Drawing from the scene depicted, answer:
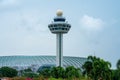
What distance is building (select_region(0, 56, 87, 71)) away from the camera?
4751 inches

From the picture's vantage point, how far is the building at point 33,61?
120669 millimetres

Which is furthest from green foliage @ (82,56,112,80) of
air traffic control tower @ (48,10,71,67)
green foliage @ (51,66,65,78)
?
air traffic control tower @ (48,10,71,67)

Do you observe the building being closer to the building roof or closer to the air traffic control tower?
the building roof

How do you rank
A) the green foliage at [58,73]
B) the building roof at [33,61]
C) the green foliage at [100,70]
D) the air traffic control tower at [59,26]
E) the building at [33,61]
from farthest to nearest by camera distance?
the building roof at [33,61]
the building at [33,61]
the air traffic control tower at [59,26]
the green foliage at [58,73]
the green foliage at [100,70]

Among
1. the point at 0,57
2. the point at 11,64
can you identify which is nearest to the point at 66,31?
the point at 11,64

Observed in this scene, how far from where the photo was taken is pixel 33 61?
417 feet

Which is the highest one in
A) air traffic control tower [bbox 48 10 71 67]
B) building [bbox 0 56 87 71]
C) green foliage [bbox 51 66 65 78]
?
air traffic control tower [bbox 48 10 71 67]

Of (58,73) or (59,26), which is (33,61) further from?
(58,73)

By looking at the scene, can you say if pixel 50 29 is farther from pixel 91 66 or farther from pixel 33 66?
pixel 91 66

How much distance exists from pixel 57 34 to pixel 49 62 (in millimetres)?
25351

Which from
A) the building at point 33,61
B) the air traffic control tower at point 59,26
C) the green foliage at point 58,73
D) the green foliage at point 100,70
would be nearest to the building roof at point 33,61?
the building at point 33,61

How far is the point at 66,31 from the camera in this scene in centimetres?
10175

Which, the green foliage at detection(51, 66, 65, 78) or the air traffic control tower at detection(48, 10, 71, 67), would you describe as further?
the air traffic control tower at detection(48, 10, 71, 67)

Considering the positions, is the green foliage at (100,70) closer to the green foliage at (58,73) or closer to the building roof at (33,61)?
the green foliage at (58,73)
